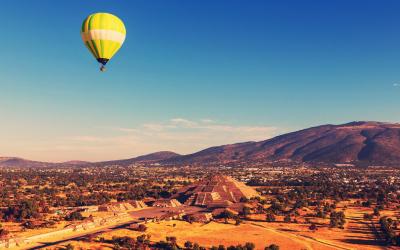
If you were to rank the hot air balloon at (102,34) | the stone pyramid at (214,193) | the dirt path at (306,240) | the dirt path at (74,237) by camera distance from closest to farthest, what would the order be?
the hot air balloon at (102,34)
the dirt path at (74,237)
the dirt path at (306,240)
the stone pyramid at (214,193)

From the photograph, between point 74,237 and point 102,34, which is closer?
point 102,34

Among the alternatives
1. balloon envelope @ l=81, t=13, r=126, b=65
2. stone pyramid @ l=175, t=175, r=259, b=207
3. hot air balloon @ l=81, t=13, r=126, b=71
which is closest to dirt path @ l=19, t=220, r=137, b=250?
hot air balloon @ l=81, t=13, r=126, b=71

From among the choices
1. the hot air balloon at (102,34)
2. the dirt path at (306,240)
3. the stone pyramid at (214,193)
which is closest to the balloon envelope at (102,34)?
the hot air balloon at (102,34)

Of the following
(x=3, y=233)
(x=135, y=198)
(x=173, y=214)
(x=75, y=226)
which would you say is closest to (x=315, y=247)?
(x=173, y=214)

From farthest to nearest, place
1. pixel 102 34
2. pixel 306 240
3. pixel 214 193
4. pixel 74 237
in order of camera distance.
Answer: pixel 214 193 → pixel 74 237 → pixel 306 240 → pixel 102 34

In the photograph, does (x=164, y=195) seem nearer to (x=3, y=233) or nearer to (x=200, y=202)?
(x=200, y=202)

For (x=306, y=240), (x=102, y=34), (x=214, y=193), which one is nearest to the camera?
(x=102, y=34)

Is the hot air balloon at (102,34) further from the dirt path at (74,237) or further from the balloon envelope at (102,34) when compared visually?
the dirt path at (74,237)

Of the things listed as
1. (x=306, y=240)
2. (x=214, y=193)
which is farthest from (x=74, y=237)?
(x=214, y=193)

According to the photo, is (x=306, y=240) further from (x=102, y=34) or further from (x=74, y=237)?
(x=102, y=34)
